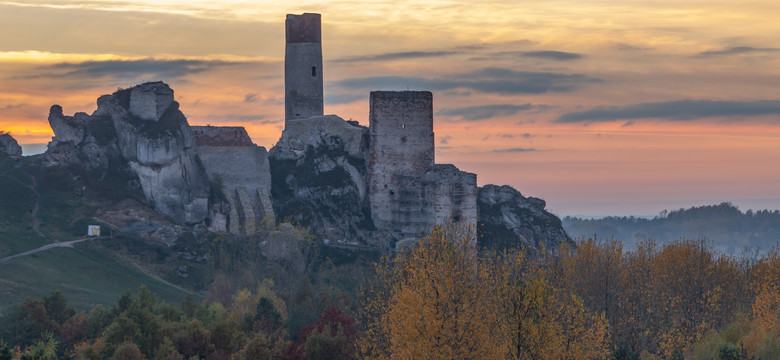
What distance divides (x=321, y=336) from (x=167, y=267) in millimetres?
25679

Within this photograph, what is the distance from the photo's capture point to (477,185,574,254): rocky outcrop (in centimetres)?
9506

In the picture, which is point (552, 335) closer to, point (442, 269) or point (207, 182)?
point (442, 269)

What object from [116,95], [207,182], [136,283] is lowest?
[136,283]

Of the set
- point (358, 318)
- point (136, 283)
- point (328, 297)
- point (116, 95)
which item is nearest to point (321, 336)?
point (358, 318)

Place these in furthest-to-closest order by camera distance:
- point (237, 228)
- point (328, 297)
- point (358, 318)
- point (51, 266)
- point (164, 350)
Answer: point (237, 228) → point (51, 266) → point (328, 297) → point (358, 318) → point (164, 350)

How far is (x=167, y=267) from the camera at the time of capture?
82375mm

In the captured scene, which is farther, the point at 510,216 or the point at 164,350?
the point at 510,216

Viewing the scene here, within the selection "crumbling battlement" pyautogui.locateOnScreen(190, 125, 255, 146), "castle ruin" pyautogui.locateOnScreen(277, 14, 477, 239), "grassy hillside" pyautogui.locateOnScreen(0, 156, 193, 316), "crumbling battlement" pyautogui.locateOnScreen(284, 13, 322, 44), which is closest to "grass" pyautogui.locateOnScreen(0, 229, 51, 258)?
"grassy hillside" pyautogui.locateOnScreen(0, 156, 193, 316)

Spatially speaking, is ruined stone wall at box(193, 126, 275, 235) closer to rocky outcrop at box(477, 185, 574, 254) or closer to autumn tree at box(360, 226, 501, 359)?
rocky outcrop at box(477, 185, 574, 254)

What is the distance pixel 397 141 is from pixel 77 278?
1102 inches

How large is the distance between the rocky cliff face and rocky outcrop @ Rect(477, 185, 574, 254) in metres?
22.7

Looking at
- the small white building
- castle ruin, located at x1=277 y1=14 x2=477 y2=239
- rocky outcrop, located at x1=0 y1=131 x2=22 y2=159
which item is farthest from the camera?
rocky outcrop, located at x1=0 y1=131 x2=22 y2=159

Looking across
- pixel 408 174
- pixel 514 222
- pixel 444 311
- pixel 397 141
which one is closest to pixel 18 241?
pixel 397 141

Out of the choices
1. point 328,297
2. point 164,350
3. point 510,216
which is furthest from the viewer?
point 510,216
